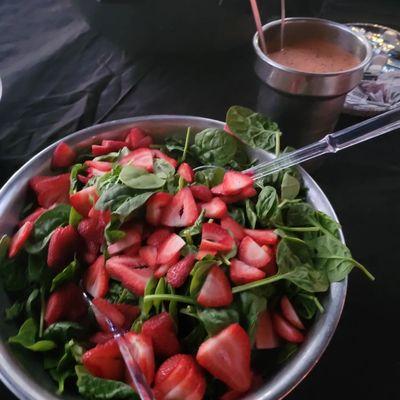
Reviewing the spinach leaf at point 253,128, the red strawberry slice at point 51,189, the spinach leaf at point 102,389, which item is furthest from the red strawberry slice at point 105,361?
the spinach leaf at point 253,128

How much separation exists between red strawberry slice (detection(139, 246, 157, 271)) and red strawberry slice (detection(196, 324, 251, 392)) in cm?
11

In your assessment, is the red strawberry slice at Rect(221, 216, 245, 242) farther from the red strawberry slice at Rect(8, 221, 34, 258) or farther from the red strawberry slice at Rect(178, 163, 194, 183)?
the red strawberry slice at Rect(8, 221, 34, 258)

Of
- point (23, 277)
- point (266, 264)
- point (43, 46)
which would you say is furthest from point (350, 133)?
point (43, 46)

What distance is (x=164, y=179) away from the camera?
22.6 inches

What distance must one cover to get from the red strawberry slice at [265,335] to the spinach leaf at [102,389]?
0.46 ft

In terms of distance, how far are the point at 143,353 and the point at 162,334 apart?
0.08 feet

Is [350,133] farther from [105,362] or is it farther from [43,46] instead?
[43,46]

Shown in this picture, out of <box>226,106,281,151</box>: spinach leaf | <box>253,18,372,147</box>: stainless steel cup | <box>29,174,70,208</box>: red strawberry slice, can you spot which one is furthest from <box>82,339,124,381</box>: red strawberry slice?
<box>253,18,372,147</box>: stainless steel cup

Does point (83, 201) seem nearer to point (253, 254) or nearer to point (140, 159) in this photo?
point (140, 159)

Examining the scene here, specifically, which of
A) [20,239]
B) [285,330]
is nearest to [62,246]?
[20,239]

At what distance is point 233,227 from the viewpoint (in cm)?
54

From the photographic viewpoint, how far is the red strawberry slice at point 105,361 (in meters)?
0.45

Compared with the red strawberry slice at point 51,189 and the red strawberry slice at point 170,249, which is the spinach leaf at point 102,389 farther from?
the red strawberry slice at point 51,189

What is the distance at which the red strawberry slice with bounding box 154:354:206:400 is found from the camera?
0.43m
